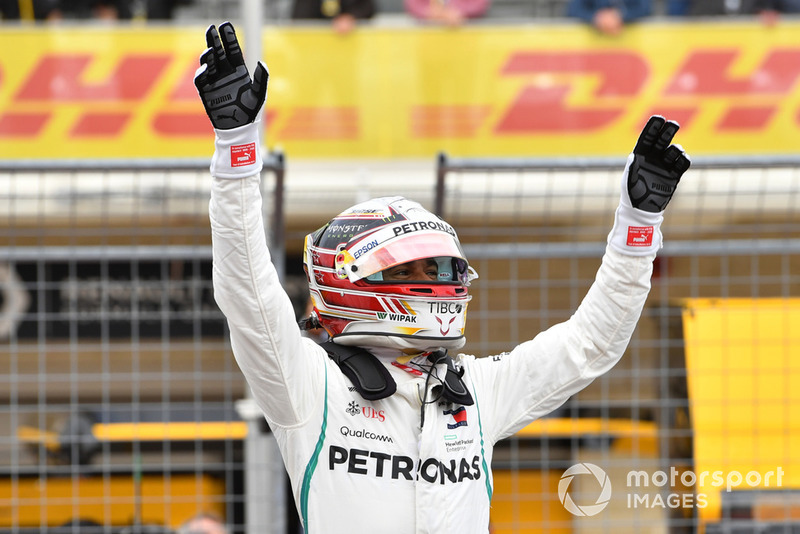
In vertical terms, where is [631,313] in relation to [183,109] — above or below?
below

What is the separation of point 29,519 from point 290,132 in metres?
2.44

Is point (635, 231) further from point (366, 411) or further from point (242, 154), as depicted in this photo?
point (242, 154)

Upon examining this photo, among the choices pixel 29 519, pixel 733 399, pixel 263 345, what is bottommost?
pixel 29 519

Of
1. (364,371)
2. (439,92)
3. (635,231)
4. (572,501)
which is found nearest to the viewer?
(364,371)

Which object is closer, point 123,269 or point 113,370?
point 123,269

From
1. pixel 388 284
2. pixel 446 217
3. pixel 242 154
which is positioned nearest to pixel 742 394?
pixel 446 217

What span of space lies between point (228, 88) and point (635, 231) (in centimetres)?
98

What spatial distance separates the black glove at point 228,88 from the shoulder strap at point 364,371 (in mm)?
615

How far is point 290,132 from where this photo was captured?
600 cm

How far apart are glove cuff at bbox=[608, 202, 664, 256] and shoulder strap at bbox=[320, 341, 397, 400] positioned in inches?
23.9

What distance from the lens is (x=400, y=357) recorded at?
2408 mm

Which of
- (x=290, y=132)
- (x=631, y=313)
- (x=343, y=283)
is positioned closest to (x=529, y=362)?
(x=631, y=313)

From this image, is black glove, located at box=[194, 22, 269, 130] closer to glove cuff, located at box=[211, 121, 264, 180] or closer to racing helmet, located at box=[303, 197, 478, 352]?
glove cuff, located at box=[211, 121, 264, 180]

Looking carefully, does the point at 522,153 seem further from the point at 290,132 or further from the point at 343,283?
the point at 343,283
